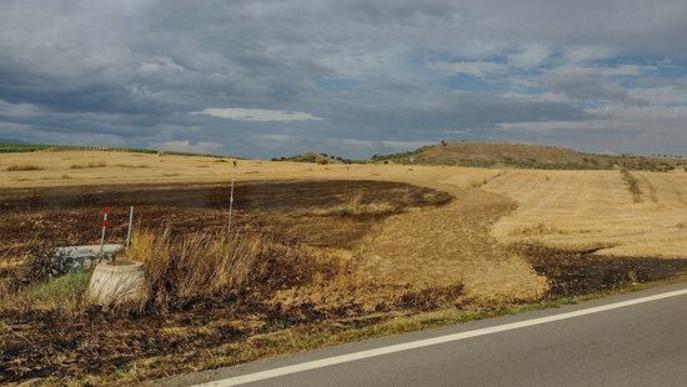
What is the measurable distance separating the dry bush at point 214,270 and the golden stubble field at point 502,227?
118 cm

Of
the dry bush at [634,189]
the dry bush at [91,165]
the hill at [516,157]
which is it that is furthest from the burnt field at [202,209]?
the hill at [516,157]

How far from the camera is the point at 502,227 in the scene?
69.9 ft

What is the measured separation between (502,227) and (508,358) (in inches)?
577

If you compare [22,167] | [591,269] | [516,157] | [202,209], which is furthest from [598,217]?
[516,157]

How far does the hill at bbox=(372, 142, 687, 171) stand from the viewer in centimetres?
10048

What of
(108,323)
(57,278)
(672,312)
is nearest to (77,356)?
(108,323)

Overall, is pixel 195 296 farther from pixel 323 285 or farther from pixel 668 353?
pixel 668 353

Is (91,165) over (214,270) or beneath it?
beneath

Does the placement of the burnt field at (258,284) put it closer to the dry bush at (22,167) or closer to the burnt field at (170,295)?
the burnt field at (170,295)

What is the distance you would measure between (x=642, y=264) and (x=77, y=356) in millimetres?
11757

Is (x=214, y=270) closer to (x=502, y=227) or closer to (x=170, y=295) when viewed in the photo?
(x=170, y=295)

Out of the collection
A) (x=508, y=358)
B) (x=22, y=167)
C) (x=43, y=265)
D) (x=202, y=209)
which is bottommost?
(x=22, y=167)

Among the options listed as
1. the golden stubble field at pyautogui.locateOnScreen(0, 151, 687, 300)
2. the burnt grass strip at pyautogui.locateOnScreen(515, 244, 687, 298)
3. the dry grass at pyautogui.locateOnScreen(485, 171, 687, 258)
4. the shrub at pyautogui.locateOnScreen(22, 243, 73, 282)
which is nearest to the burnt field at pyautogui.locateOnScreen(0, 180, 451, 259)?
the golden stubble field at pyautogui.locateOnScreen(0, 151, 687, 300)

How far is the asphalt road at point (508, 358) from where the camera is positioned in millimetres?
6332
